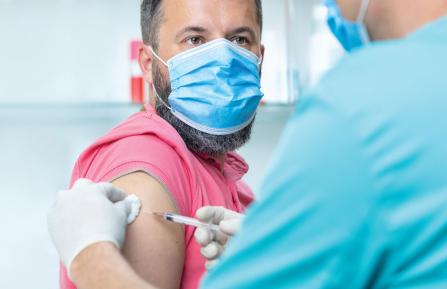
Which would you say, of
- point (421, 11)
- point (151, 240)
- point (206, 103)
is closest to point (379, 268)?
point (421, 11)

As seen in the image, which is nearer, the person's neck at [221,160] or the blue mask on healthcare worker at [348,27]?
the blue mask on healthcare worker at [348,27]

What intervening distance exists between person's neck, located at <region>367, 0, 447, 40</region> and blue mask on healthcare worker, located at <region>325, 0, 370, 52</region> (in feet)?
0.14

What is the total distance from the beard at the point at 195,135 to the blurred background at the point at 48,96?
0.99 metres

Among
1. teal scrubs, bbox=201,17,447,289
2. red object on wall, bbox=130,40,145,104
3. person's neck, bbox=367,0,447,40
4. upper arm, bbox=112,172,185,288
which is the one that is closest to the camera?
teal scrubs, bbox=201,17,447,289

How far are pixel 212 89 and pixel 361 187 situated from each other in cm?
96

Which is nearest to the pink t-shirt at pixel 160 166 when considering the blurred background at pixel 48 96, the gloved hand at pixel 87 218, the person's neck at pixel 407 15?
the gloved hand at pixel 87 218

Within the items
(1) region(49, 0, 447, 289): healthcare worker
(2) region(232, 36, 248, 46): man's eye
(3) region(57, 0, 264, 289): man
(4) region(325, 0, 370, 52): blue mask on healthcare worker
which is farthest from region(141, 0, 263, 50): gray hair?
(1) region(49, 0, 447, 289): healthcare worker

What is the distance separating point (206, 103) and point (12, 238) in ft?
4.68

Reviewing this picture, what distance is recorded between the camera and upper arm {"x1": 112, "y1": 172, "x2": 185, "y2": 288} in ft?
4.17

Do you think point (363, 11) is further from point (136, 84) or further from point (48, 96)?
point (48, 96)

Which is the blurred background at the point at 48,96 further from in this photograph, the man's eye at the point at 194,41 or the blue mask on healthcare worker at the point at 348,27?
the blue mask on healthcare worker at the point at 348,27

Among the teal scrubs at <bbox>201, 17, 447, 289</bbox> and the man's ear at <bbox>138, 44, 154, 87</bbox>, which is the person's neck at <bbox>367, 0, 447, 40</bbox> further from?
the man's ear at <bbox>138, 44, 154, 87</bbox>

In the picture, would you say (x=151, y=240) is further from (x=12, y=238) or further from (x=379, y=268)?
(x=12, y=238)

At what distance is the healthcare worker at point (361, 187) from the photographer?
75 centimetres
